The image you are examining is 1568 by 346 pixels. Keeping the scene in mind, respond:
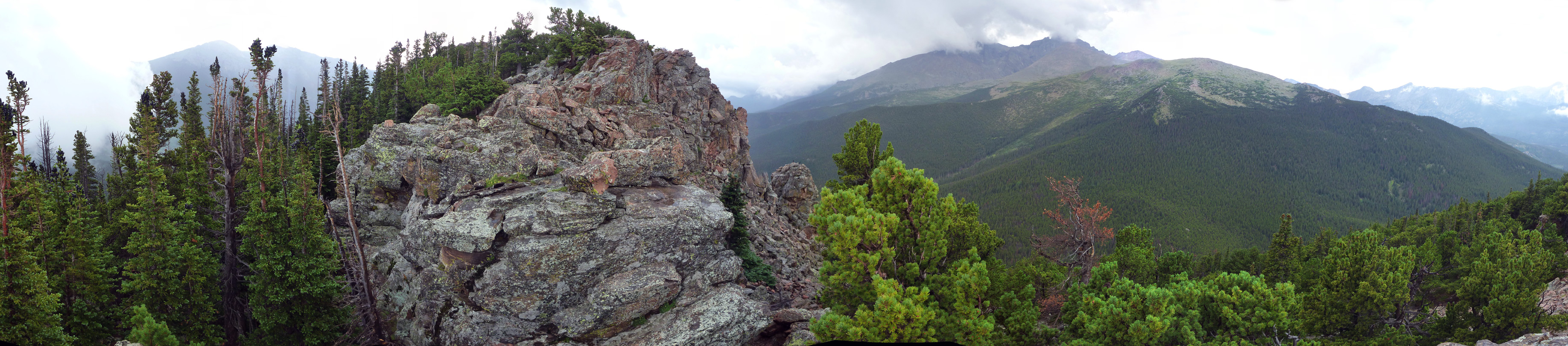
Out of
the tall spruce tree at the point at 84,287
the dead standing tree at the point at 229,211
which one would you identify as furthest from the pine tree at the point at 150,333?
the tall spruce tree at the point at 84,287

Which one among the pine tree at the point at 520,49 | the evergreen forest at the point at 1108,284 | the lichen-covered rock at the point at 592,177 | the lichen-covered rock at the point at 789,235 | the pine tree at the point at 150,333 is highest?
the pine tree at the point at 520,49

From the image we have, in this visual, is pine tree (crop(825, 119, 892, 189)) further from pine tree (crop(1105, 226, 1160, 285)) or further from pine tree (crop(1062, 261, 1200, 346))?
pine tree (crop(1105, 226, 1160, 285))

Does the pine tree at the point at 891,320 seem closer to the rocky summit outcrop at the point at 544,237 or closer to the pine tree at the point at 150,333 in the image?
the rocky summit outcrop at the point at 544,237

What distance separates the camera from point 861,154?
3058cm

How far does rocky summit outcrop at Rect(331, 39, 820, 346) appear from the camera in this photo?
71.6 feet

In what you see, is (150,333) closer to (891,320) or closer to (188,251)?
(188,251)

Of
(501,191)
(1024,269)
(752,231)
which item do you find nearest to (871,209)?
(1024,269)

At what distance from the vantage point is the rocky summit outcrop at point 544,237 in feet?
71.6

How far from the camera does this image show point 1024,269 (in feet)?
87.2

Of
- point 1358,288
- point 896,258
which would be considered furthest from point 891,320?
A: point 1358,288

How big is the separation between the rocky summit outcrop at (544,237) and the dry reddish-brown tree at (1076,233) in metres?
16.1

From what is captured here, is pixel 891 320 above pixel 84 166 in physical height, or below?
above

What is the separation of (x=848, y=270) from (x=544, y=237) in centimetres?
1308

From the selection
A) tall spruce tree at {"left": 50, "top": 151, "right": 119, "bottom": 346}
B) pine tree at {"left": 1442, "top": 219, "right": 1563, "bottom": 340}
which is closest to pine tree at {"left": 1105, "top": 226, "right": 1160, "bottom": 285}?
pine tree at {"left": 1442, "top": 219, "right": 1563, "bottom": 340}
